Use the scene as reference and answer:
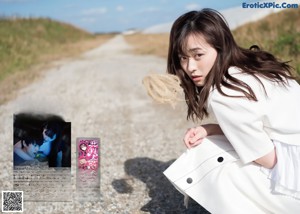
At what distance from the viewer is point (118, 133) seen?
4887mm

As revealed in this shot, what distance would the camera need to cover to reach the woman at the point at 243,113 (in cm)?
188

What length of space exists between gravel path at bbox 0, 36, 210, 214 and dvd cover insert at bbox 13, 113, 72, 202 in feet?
0.42

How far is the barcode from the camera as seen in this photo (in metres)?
2.93

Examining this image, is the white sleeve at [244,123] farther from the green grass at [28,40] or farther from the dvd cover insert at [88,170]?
the green grass at [28,40]

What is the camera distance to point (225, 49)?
204cm

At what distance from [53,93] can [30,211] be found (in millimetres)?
4716

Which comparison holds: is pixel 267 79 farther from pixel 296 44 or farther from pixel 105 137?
pixel 296 44

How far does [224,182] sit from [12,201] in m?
1.56

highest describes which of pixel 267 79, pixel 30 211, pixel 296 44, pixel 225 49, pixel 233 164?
pixel 296 44

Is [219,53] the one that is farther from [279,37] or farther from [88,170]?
[279,37]

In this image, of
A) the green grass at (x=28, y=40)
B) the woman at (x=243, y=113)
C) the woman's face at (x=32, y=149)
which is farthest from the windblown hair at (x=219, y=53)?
the green grass at (x=28, y=40)

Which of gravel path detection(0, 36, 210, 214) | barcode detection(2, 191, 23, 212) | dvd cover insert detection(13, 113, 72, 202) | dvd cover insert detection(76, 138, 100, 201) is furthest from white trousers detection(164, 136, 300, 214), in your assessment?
barcode detection(2, 191, 23, 212)

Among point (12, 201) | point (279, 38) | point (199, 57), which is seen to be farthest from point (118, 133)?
point (279, 38)

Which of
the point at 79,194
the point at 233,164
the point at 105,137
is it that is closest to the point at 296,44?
the point at 105,137
